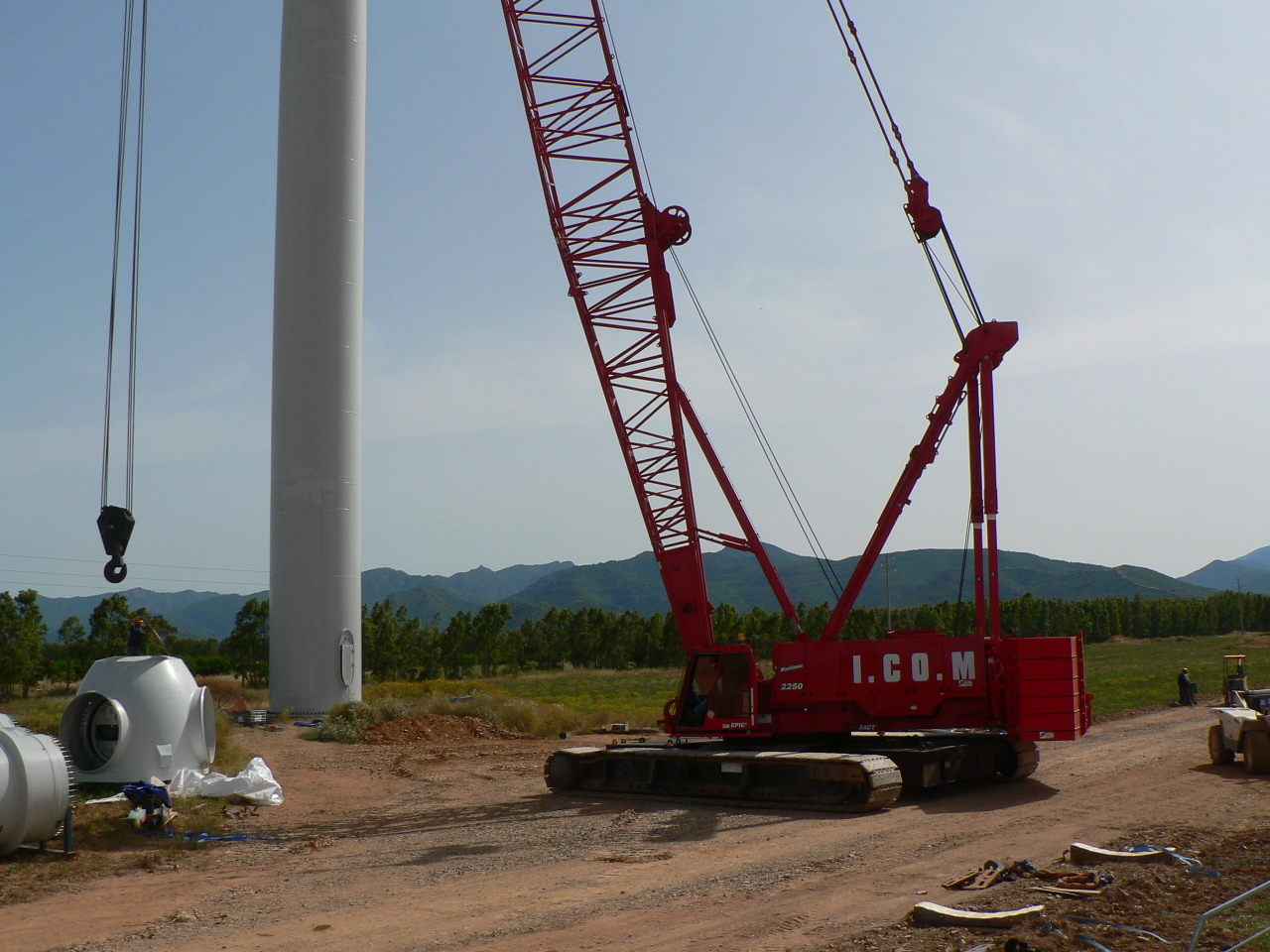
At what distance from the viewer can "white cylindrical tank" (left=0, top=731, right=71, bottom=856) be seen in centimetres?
1297

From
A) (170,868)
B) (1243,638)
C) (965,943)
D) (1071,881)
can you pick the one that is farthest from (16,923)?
(1243,638)

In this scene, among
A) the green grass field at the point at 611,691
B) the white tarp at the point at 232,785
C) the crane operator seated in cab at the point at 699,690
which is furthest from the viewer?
the green grass field at the point at 611,691

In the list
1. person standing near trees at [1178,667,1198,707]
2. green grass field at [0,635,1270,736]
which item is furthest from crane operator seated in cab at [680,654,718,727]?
person standing near trees at [1178,667,1198,707]

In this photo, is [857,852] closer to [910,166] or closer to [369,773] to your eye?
[369,773]

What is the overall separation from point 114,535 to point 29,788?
497cm

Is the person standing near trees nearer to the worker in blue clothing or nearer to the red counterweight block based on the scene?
the red counterweight block

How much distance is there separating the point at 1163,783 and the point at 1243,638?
9286cm

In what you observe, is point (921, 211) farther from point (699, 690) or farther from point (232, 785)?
point (232, 785)

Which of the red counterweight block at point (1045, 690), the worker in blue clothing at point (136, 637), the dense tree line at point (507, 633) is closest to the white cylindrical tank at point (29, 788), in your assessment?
the worker in blue clothing at point (136, 637)

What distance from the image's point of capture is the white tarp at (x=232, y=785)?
58.7 feet

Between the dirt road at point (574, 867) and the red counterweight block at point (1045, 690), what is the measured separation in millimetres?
1062

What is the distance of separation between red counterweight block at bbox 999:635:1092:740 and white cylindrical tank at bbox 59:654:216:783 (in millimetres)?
13787

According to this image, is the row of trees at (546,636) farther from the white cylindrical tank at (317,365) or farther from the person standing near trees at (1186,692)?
the white cylindrical tank at (317,365)

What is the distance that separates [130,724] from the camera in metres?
17.6
